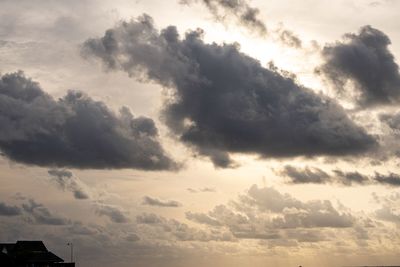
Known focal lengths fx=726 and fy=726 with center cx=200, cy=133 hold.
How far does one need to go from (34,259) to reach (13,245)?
10.1m

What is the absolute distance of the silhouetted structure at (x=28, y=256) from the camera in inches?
6713

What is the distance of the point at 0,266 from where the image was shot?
166 meters

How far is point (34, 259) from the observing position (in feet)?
570

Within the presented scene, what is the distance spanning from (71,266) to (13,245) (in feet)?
52.4

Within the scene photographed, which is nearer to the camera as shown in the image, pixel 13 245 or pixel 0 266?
pixel 0 266

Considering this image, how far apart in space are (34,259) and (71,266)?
9.42 meters

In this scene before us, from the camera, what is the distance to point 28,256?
573 ft

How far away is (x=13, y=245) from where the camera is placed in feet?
593

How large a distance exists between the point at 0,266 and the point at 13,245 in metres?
15.0

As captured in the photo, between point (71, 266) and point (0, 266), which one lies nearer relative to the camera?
point (0, 266)

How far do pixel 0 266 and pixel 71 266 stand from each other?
60.7 feet

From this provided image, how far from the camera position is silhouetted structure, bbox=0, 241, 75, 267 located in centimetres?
17050

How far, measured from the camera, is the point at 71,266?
583 ft
